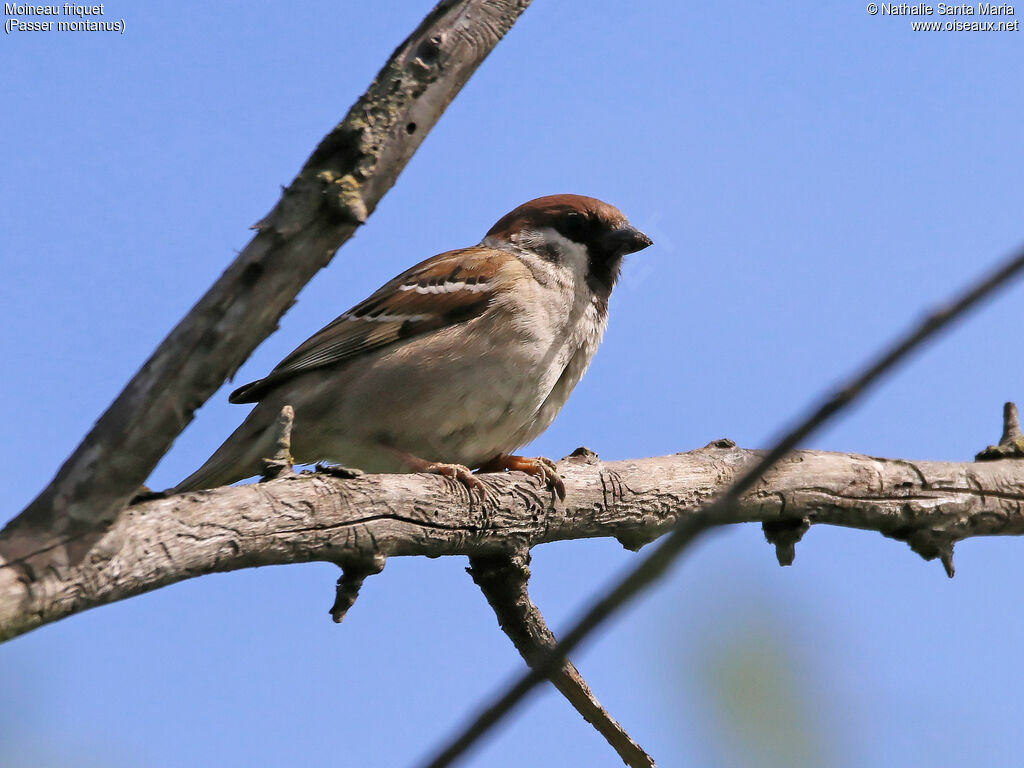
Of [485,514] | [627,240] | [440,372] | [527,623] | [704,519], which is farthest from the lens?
[627,240]

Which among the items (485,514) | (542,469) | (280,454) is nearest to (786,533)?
(542,469)

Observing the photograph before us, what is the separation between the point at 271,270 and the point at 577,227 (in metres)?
3.46

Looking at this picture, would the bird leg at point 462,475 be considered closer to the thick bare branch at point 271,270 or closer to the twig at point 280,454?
the twig at point 280,454

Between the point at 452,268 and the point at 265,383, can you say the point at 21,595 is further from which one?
the point at 452,268

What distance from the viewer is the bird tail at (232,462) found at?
495 centimetres

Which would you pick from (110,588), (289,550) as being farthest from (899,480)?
(110,588)

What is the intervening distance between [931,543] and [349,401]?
294 cm

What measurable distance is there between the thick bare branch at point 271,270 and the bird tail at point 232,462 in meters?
2.06

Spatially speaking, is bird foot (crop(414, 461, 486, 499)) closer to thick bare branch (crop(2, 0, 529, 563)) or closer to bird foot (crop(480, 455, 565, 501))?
bird foot (crop(480, 455, 565, 501))

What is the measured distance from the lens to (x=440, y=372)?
5.16 meters

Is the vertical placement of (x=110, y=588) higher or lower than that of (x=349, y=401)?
lower

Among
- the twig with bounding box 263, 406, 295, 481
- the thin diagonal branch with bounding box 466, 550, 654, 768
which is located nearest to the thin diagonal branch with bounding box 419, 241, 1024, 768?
the twig with bounding box 263, 406, 295, 481

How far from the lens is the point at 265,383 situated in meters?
5.44

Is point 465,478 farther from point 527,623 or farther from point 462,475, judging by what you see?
point 527,623
